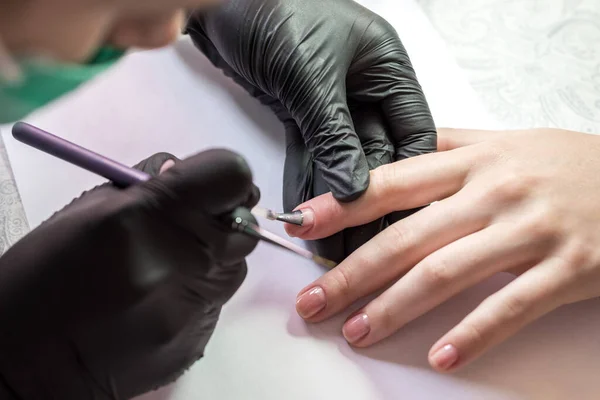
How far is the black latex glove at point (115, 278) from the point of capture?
0.42 metres

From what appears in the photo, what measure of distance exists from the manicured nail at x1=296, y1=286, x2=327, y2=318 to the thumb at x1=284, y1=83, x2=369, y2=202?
10 centimetres

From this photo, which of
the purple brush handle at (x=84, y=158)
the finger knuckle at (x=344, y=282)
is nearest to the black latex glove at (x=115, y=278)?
the purple brush handle at (x=84, y=158)

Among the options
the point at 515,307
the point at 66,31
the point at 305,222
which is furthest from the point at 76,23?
the point at 515,307

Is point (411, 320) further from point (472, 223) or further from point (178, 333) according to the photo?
point (178, 333)

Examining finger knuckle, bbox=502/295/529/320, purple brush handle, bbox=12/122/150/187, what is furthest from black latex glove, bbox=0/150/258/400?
finger knuckle, bbox=502/295/529/320

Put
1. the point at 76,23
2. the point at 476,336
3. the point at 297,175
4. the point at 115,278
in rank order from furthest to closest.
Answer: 1. the point at 297,175
2. the point at 476,336
3. the point at 115,278
4. the point at 76,23

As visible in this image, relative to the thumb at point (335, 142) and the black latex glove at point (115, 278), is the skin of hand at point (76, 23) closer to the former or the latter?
the black latex glove at point (115, 278)

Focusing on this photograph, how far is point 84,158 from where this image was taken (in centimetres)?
49

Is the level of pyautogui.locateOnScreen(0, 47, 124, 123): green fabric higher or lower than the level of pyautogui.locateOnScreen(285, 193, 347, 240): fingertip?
higher

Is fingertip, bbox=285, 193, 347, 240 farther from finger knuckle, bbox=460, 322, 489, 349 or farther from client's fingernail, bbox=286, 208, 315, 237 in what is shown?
finger knuckle, bbox=460, 322, 489, 349

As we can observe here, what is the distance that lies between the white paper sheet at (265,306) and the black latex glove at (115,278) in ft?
0.33

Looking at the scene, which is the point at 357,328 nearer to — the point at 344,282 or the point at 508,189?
the point at 344,282

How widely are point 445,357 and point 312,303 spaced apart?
140 millimetres

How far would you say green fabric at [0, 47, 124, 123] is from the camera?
1.01ft
